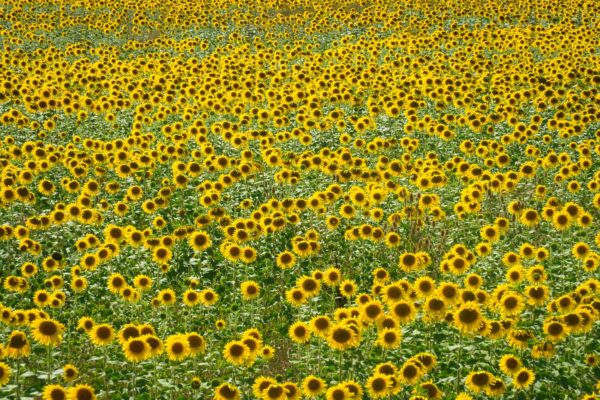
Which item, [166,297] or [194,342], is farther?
[166,297]

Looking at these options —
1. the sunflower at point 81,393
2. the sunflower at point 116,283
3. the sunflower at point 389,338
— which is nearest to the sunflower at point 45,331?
the sunflower at point 81,393

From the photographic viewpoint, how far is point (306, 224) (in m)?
10.6

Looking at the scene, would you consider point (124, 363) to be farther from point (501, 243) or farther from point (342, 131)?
point (342, 131)

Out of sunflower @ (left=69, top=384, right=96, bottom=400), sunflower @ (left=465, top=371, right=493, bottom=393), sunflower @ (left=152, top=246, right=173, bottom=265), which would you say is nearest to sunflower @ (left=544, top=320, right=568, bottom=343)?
sunflower @ (left=465, top=371, right=493, bottom=393)

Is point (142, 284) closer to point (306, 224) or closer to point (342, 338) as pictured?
point (342, 338)

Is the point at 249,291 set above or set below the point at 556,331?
below

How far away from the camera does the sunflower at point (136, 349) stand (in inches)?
257

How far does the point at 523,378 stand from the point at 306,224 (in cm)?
492

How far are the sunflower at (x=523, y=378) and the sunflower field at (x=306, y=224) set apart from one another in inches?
0.8

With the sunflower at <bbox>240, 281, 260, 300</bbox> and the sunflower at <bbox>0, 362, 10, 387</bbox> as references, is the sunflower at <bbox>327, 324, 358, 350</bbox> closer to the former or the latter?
the sunflower at <bbox>240, 281, 260, 300</bbox>

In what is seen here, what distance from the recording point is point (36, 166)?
38.7 ft

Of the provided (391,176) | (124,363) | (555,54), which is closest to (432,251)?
(391,176)

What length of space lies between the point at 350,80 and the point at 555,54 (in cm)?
775

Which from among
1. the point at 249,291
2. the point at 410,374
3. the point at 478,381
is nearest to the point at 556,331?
the point at 478,381
